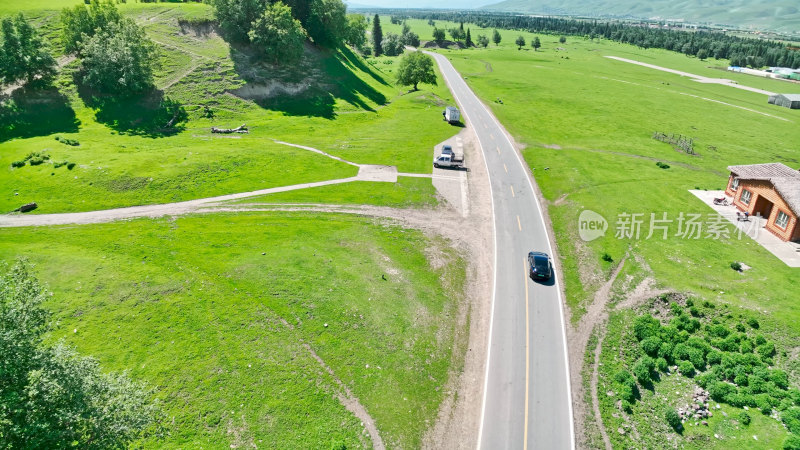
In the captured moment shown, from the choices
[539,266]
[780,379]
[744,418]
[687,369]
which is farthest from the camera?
[539,266]

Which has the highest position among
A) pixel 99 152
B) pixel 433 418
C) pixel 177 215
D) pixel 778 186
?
pixel 778 186

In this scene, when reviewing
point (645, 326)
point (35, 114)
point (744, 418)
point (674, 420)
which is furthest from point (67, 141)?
point (744, 418)

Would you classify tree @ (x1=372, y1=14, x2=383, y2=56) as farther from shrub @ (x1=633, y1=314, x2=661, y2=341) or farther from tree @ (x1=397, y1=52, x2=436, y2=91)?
shrub @ (x1=633, y1=314, x2=661, y2=341)

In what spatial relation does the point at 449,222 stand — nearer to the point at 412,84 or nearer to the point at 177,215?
the point at 177,215

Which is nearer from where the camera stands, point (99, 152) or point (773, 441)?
point (773, 441)

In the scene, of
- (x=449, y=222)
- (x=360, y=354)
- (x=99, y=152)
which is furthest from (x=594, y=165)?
(x=99, y=152)

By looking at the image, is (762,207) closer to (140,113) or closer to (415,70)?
(415,70)
